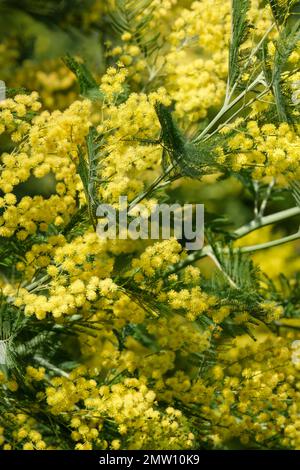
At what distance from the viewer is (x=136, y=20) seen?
8.00 ft

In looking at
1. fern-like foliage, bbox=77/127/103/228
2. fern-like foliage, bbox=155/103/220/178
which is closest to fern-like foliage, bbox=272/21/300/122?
fern-like foliage, bbox=155/103/220/178

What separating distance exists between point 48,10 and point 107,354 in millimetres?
2413

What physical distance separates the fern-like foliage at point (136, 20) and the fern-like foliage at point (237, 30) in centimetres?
80

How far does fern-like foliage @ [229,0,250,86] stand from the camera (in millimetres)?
1587

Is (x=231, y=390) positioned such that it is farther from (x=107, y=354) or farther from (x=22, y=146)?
(x=22, y=146)

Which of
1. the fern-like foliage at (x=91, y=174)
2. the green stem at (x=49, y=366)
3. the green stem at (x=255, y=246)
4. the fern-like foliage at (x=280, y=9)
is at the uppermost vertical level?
the fern-like foliage at (x=280, y=9)

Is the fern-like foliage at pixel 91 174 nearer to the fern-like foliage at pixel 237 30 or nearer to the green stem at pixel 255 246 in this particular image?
the fern-like foliage at pixel 237 30

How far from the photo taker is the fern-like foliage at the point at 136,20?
241cm

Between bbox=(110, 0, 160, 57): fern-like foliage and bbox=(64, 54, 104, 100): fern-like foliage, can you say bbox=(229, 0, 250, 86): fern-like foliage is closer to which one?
bbox=(64, 54, 104, 100): fern-like foliage

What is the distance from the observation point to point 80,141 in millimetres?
1896

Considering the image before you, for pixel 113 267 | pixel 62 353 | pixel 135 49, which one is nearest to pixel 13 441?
pixel 62 353

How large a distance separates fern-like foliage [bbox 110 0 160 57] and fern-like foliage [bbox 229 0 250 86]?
799 millimetres

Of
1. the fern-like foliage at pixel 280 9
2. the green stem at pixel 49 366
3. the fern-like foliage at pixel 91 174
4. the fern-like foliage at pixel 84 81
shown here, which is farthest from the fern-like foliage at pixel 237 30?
the green stem at pixel 49 366

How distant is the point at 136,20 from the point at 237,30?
0.91 meters
